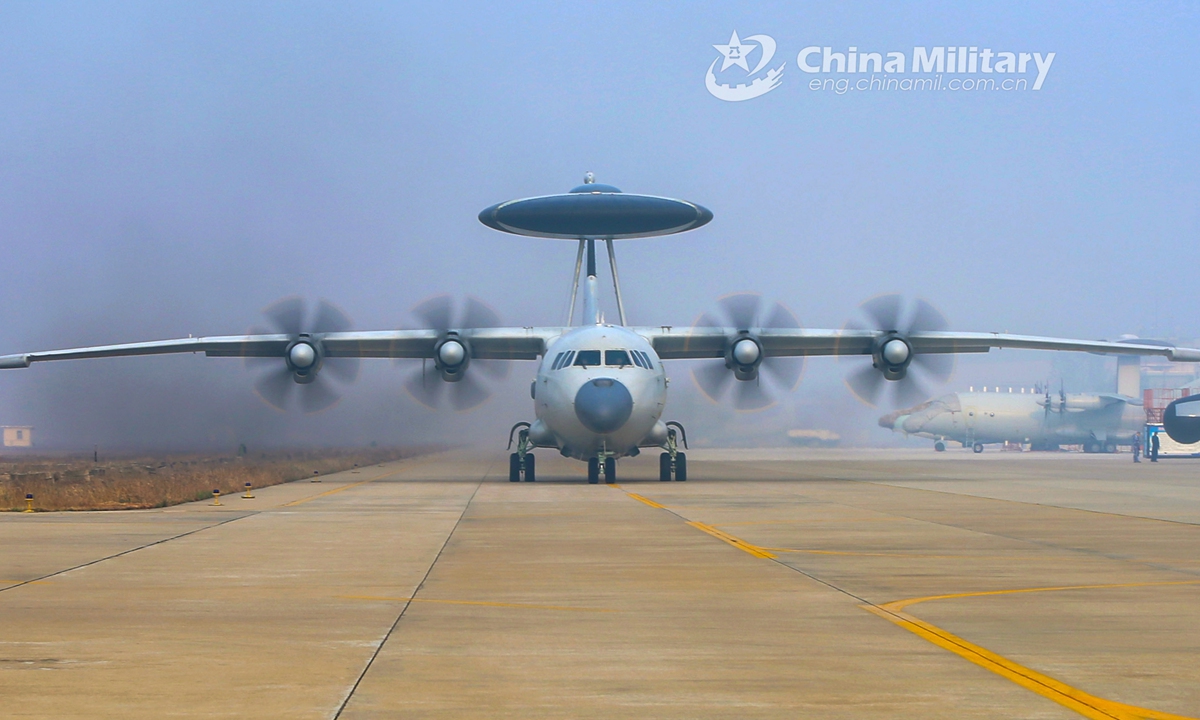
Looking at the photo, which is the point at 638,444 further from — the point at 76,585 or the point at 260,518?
the point at 76,585

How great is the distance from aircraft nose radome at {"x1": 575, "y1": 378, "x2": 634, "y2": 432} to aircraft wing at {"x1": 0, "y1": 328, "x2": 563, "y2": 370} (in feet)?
25.6

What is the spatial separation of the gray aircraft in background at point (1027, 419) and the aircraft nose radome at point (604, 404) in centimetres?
6621

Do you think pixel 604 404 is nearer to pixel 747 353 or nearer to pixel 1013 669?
pixel 747 353

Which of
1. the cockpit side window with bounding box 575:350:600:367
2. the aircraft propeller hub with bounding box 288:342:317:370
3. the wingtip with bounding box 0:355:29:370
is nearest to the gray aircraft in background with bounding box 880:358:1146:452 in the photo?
the aircraft propeller hub with bounding box 288:342:317:370

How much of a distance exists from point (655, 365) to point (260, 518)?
47.9 ft

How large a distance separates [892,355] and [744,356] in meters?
4.40

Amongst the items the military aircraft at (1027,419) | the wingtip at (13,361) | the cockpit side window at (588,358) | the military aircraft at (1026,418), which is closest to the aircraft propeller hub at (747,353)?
the cockpit side window at (588,358)

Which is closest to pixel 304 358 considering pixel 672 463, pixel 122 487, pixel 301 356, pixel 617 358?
pixel 301 356

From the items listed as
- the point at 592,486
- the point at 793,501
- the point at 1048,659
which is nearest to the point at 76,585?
the point at 1048,659

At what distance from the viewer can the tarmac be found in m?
6.77

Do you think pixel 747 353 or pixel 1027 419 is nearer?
pixel 747 353

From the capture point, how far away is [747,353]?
36.8 meters

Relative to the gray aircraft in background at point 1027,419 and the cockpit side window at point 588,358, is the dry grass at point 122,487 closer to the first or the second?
the cockpit side window at point 588,358

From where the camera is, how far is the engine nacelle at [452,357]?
36.5m
